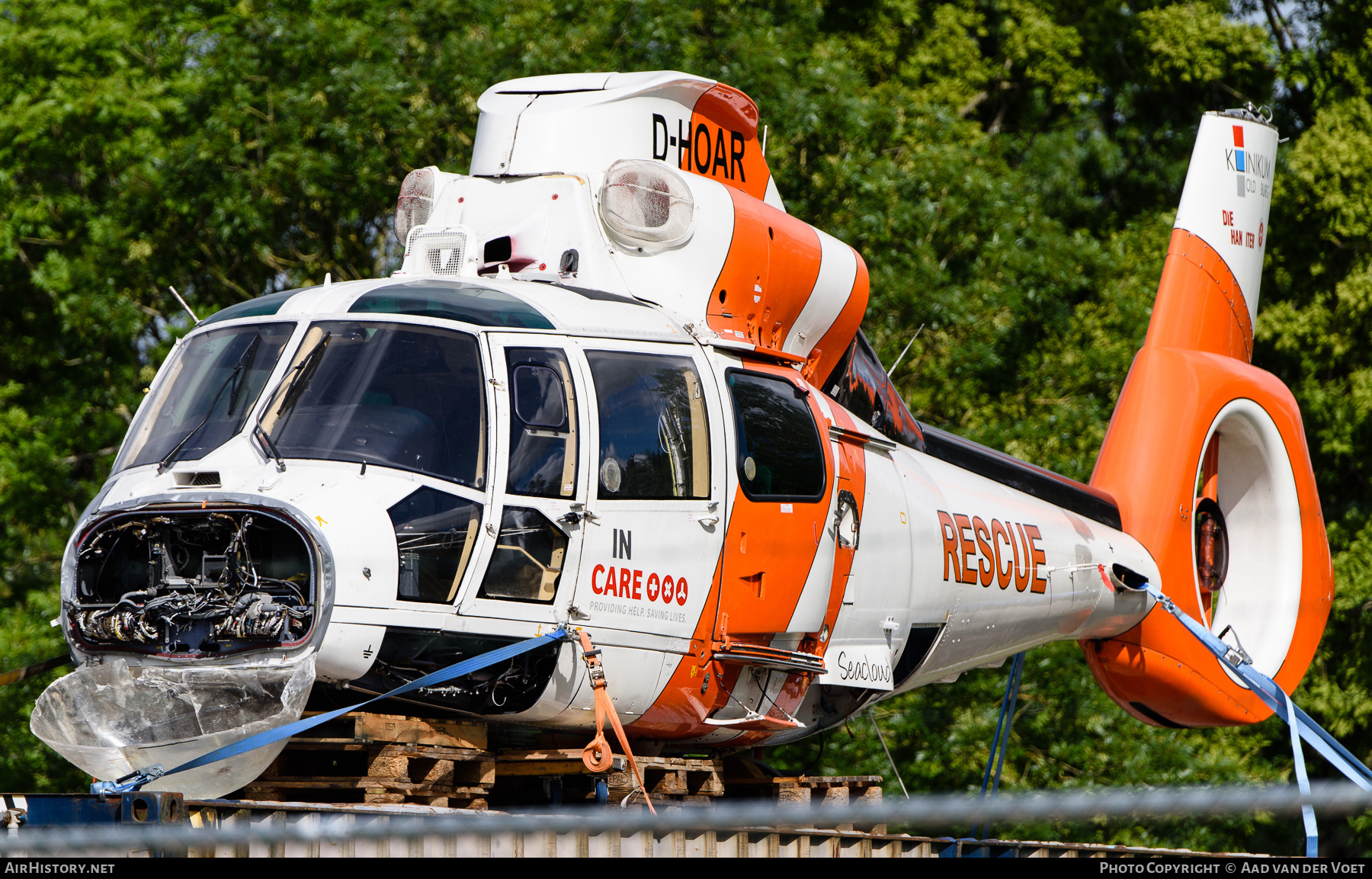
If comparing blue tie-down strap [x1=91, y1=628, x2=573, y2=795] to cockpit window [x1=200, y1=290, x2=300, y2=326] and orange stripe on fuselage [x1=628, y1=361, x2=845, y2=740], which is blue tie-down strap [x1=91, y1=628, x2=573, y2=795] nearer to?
orange stripe on fuselage [x1=628, y1=361, x2=845, y2=740]

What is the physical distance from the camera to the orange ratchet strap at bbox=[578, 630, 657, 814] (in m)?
6.06

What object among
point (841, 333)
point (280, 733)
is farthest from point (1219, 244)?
point (280, 733)

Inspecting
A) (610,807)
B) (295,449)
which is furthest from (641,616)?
(295,449)

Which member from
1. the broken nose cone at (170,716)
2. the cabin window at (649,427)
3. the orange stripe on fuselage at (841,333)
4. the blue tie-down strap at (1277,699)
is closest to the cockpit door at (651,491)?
the cabin window at (649,427)

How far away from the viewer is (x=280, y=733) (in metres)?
5.35

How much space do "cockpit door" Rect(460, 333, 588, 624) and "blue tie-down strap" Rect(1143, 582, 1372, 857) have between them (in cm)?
520

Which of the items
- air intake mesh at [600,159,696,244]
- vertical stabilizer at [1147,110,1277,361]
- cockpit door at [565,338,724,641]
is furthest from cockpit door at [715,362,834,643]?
vertical stabilizer at [1147,110,1277,361]

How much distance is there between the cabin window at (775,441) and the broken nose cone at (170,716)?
91.2 inches

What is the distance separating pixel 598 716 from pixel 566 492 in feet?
3.11

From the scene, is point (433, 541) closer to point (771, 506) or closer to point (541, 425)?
point (541, 425)

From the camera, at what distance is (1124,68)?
72.9 ft

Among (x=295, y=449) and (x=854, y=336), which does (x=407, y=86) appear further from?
(x=295, y=449)
